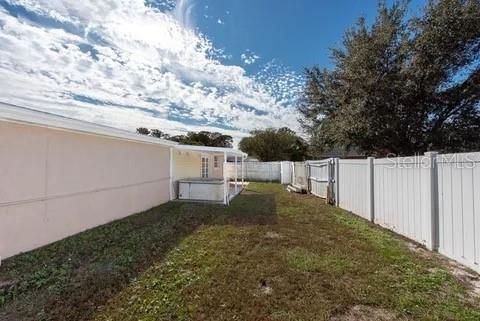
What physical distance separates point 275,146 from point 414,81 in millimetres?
25057

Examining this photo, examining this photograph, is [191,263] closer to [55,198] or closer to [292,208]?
[55,198]

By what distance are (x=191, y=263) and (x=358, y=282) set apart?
2652mm

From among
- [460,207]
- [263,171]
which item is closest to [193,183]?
[460,207]

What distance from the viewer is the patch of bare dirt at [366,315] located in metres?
3.12

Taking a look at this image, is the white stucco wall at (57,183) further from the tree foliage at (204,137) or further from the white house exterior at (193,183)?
the tree foliage at (204,137)

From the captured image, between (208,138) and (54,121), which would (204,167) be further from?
(208,138)

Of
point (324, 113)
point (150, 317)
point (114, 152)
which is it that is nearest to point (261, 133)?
point (324, 113)

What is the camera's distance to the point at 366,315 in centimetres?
320

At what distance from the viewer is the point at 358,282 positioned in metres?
4.03

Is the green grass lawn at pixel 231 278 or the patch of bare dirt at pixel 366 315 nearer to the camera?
the patch of bare dirt at pixel 366 315

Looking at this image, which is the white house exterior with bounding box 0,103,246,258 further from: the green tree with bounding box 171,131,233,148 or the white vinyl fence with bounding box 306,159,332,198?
the green tree with bounding box 171,131,233,148

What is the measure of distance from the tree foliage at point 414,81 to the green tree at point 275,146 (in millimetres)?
22410

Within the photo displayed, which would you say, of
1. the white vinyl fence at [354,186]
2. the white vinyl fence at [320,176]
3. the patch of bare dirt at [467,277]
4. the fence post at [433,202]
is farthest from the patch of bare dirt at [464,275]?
the white vinyl fence at [320,176]

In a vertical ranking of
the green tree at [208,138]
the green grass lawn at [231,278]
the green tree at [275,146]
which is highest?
the green tree at [208,138]
